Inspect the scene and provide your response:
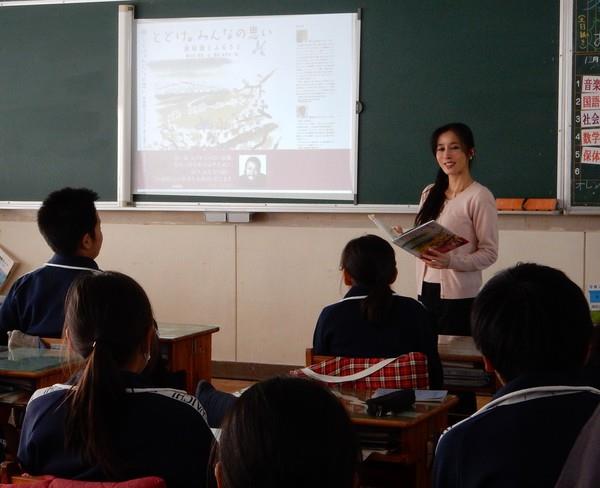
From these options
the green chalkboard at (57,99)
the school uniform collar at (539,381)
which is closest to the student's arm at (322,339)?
the school uniform collar at (539,381)

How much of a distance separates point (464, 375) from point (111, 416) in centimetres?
164

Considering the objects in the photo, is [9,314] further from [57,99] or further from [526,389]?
[57,99]

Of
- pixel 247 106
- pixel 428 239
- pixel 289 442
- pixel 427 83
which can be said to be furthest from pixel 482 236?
pixel 289 442

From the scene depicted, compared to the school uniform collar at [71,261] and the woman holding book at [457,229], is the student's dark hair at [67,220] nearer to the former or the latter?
the school uniform collar at [71,261]

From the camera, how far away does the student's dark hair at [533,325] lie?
1549mm

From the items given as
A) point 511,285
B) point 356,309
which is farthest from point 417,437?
point 511,285

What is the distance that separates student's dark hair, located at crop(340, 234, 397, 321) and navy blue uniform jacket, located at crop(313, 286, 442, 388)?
0.03 meters

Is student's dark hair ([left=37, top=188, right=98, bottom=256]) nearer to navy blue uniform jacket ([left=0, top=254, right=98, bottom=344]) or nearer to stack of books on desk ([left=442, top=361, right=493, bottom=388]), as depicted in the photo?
navy blue uniform jacket ([left=0, top=254, right=98, bottom=344])

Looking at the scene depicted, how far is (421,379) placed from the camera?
256 cm

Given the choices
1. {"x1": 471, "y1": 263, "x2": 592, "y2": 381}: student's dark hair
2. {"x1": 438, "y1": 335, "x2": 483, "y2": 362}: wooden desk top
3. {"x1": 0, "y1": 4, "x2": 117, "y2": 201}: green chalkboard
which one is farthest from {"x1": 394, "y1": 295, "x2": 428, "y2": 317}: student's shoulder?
{"x1": 0, "y1": 4, "x2": 117, "y2": 201}: green chalkboard

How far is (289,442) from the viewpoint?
3.14ft

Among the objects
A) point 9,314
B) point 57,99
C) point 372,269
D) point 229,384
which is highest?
point 57,99

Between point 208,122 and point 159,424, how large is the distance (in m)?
4.00

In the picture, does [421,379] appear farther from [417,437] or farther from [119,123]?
[119,123]
